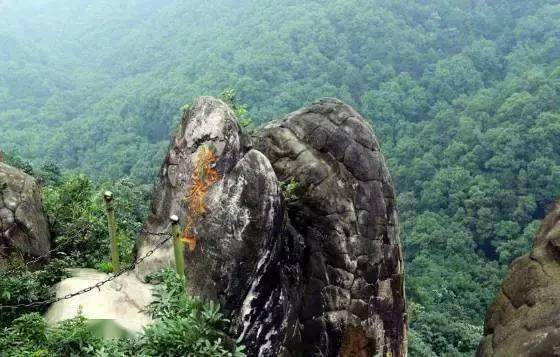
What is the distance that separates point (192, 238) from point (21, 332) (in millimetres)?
2269

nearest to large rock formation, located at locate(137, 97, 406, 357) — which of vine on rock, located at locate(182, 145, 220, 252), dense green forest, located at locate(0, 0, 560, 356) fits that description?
vine on rock, located at locate(182, 145, 220, 252)

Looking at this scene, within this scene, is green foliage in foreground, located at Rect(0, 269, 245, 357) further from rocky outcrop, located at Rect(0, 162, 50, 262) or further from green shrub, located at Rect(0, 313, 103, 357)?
rocky outcrop, located at Rect(0, 162, 50, 262)

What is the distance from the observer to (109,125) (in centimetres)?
6162

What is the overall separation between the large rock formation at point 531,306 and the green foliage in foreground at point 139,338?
365cm

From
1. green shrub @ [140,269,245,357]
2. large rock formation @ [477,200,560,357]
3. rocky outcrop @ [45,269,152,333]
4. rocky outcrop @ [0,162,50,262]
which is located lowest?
large rock formation @ [477,200,560,357]

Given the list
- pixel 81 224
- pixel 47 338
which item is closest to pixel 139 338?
pixel 47 338

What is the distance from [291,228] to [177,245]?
Answer: 2.15 meters

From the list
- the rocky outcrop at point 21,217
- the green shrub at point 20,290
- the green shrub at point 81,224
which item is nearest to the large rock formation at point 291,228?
the green shrub at point 81,224

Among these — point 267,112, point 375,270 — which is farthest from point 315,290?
point 267,112

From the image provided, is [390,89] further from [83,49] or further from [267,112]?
[83,49]

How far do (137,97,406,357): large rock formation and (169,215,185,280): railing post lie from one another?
0.34 meters

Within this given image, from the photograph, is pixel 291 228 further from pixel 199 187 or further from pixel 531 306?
pixel 531 306

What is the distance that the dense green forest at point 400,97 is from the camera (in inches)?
1425

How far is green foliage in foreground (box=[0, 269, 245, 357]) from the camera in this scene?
6.60 meters
